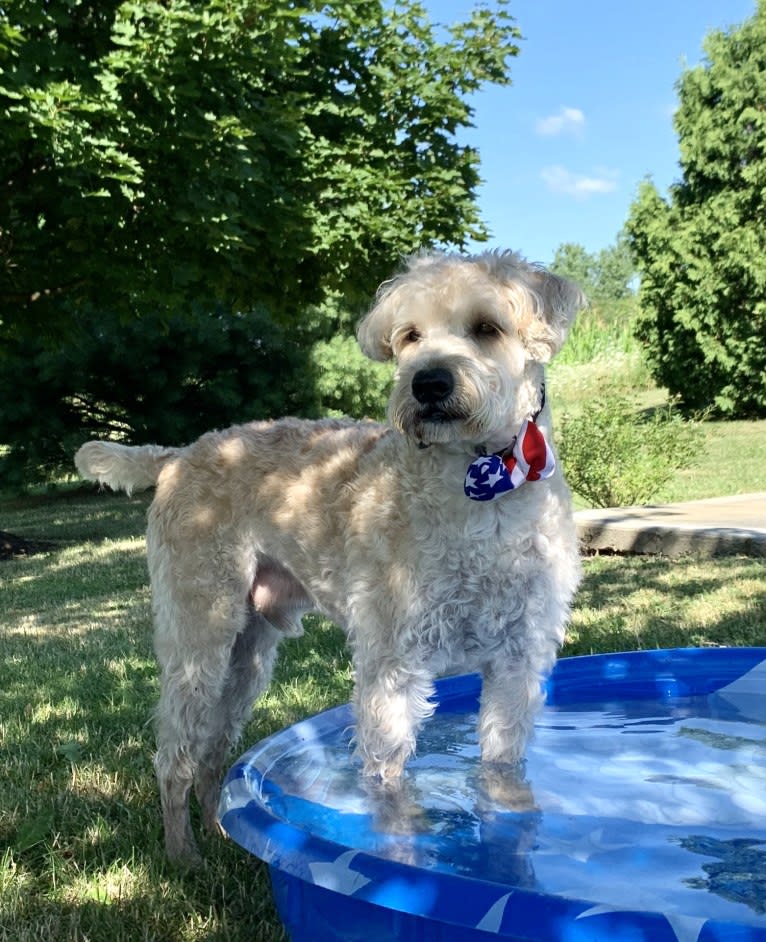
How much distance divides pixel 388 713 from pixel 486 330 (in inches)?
46.6

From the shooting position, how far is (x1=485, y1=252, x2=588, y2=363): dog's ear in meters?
3.13

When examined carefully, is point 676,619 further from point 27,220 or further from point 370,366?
point 370,366

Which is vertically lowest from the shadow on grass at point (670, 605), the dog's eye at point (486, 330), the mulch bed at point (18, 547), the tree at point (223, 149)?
the mulch bed at point (18, 547)

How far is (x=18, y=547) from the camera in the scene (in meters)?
12.6

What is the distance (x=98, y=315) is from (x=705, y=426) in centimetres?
1389

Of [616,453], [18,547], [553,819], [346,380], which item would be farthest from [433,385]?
[346,380]

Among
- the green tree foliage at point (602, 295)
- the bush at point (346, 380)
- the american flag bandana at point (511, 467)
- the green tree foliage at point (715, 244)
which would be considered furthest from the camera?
the green tree foliage at point (602, 295)

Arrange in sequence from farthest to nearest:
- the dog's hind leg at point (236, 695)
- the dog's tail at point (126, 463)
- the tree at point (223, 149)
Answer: the tree at point (223, 149), the dog's tail at point (126, 463), the dog's hind leg at point (236, 695)

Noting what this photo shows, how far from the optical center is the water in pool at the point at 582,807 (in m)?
2.68

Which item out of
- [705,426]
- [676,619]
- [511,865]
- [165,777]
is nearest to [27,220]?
[676,619]

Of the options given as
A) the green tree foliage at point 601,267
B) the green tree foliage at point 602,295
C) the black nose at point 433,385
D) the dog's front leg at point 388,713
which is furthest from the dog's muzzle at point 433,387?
the green tree foliage at point 601,267

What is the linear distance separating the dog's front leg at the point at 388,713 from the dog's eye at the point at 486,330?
1030 mm

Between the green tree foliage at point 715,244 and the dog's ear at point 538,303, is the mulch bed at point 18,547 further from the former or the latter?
the green tree foliage at point 715,244

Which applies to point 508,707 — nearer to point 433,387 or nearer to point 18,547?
point 433,387
